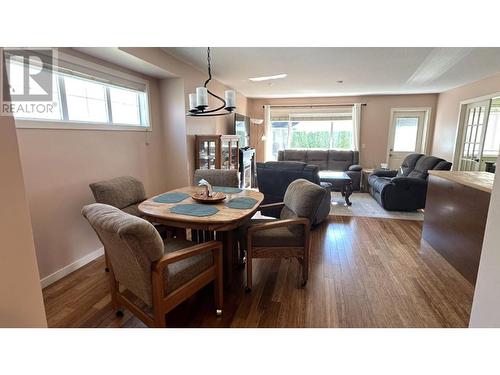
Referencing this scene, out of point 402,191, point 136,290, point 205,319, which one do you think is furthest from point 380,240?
point 136,290

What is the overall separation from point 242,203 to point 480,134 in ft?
16.2

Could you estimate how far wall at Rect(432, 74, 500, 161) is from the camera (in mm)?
4367

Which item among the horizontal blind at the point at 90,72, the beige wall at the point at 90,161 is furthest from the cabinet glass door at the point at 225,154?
the horizontal blind at the point at 90,72

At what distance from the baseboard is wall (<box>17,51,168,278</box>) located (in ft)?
0.10

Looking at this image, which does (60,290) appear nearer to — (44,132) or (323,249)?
(44,132)

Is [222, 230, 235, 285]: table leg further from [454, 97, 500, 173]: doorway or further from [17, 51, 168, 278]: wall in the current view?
[454, 97, 500, 173]: doorway

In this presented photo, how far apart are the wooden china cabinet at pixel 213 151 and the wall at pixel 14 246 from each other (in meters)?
3.12

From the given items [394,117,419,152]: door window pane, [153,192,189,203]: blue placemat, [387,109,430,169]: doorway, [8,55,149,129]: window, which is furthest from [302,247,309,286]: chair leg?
[394,117,419,152]: door window pane

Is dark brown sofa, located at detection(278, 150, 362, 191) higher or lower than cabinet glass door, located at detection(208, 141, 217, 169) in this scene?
lower

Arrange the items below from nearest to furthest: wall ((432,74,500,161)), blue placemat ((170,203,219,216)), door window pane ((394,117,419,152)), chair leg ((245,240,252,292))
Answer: blue placemat ((170,203,219,216)), chair leg ((245,240,252,292)), wall ((432,74,500,161)), door window pane ((394,117,419,152))

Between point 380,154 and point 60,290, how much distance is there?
273 inches

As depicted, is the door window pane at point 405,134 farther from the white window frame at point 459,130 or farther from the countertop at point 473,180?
the countertop at point 473,180

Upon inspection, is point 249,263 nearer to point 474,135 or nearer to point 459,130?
point 474,135
